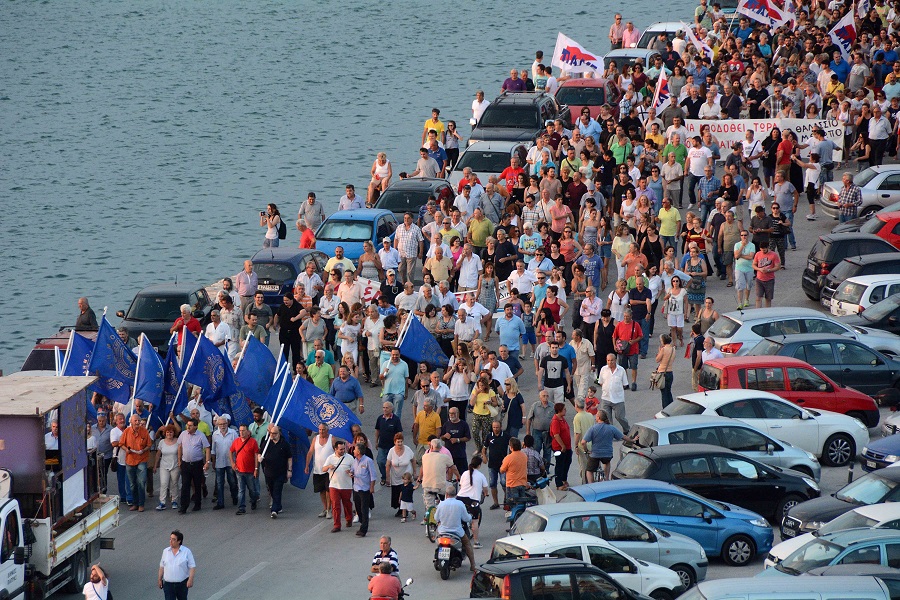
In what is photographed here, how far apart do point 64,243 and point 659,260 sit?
1202 inches

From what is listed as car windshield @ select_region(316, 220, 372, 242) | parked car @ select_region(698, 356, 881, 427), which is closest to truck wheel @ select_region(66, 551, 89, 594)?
parked car @ select_region(698, 356, 881, 427)

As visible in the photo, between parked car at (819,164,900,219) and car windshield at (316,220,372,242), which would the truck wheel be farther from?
parked car at (819,164,900,219)

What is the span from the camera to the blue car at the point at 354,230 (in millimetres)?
34375

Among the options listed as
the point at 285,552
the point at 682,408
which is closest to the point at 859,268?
the point at 682,408

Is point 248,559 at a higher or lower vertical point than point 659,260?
lower

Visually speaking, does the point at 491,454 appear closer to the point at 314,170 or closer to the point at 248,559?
the point at 248,559

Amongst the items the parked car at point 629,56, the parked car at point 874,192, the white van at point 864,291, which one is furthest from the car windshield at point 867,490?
the parked car at point 629,56

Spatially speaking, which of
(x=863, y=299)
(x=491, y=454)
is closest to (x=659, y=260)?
(x=863, y=299)

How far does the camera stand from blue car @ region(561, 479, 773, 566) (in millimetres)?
21609

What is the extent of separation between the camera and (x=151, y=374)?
A: 25.9 metres

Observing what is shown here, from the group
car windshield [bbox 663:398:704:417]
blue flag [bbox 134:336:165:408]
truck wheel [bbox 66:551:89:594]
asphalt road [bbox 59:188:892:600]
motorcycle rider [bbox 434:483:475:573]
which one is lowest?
asphalt road [bbox 59:188:892:600]

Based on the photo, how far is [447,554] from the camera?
21.7 m

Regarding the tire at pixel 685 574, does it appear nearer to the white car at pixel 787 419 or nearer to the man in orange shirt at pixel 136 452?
the white car at pixel 787 419

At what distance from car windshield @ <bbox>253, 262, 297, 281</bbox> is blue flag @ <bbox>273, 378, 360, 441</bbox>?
23.9 feet
